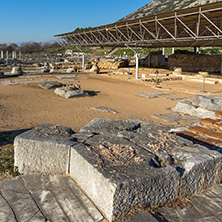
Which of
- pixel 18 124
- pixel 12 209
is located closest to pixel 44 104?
pixel 18 124

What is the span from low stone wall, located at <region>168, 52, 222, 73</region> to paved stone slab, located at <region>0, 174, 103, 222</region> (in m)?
27.5

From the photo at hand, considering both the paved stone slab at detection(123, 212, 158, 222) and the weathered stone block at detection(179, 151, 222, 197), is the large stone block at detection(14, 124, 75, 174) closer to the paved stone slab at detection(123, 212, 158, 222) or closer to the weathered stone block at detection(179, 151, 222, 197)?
the paved stone slab at detection(123, 212, 158, 222)

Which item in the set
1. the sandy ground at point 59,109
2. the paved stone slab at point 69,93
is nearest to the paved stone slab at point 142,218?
the sandy ground at point 59,109

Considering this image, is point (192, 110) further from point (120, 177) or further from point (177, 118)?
point (120, 177)

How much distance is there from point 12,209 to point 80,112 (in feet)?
20.4

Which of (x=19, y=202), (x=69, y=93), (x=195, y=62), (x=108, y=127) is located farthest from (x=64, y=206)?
(x=195, y=62)

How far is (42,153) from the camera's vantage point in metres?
3.73

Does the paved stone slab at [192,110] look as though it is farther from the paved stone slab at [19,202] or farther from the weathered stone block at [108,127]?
the paved stone slab at [19,202]

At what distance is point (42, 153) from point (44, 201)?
929 millimetres

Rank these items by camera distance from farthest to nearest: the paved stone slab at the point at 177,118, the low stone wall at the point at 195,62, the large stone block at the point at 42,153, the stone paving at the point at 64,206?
→ the low stone wall at the point at 195,62 → the paved stone slab at the point at 177,118 → the large stone block at the point at 42,153 → the stone paving at the point at 64,206

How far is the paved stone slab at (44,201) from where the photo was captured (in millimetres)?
2702

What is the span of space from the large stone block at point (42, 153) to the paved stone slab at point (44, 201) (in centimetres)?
21

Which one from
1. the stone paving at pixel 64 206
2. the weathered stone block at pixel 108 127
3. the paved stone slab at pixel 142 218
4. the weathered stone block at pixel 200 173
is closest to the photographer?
the paved stone slab at pixel 142 218

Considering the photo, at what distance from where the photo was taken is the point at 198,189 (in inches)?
131
